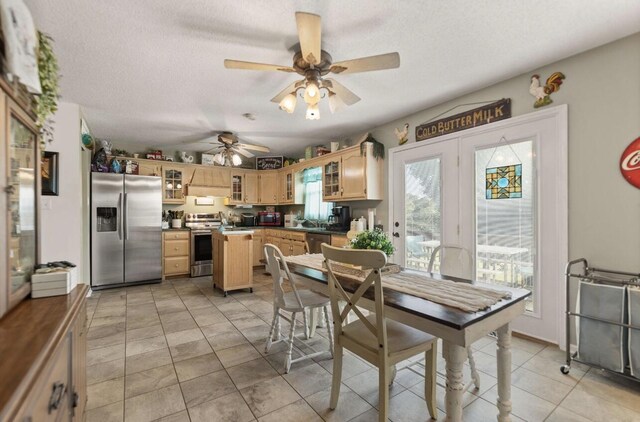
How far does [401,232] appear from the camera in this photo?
3932mm

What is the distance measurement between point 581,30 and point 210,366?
12.3 ft

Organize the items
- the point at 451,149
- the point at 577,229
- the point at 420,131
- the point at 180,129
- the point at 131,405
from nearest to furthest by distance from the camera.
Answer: the point at 131,405, the point at 577,229, the point at 451,149, the point at 420,131, the point at 180,129

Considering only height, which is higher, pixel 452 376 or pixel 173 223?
pixel 173 223

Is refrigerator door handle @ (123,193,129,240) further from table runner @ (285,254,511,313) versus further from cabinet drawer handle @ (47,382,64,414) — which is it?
cabinet drawer handle @ (47,382,64,414)

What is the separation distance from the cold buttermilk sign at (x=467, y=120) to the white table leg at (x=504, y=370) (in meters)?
2.21

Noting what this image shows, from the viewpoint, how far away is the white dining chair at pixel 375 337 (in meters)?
1.46

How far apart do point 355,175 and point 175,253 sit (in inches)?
140

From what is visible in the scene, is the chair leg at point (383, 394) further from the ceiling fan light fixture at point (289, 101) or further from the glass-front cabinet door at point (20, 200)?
the ceiling fan light fixture at point (289, 101)

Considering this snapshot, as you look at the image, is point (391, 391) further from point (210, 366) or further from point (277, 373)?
point (210, 366)

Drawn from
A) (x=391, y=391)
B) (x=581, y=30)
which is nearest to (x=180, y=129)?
(x=391, y=391)

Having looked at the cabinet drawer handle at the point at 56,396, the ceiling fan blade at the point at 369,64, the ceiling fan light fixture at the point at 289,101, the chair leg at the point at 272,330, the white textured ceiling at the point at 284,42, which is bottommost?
the chair leg at the point at 272,330

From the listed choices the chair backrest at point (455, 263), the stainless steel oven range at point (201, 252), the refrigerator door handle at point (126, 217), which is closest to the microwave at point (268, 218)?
the stainless steel oven range at point (201, 252)

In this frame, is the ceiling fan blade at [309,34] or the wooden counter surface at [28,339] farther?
the ceiling fan blade at [309,34]

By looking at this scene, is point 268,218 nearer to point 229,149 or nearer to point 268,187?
point 268,187
